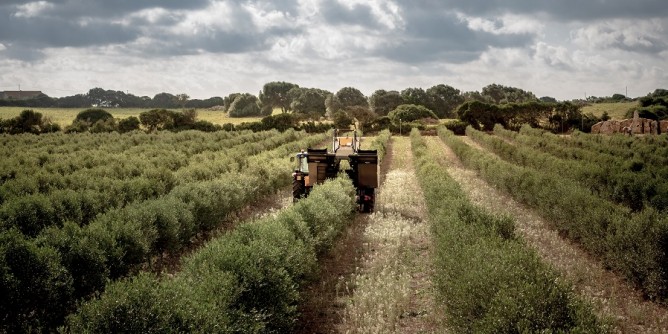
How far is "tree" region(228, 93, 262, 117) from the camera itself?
106625 millimetres

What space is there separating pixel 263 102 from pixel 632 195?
107m

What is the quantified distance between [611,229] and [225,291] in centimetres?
963

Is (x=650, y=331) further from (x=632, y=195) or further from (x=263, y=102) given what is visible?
(x=263, y=102)

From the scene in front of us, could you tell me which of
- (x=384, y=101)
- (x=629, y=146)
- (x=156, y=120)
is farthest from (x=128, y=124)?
(x=629, y=146)

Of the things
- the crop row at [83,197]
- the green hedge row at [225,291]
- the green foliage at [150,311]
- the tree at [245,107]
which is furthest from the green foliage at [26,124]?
the green foliage at [150,311]

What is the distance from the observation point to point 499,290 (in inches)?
274

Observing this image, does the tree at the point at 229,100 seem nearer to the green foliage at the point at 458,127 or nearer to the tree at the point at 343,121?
the tree at the point at 343,121

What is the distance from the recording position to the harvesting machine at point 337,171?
62.3ft

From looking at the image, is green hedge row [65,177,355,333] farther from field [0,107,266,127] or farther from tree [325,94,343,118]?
tree [325,94,343,118]

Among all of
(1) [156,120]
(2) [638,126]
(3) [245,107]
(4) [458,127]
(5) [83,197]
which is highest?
(3) [245,107]

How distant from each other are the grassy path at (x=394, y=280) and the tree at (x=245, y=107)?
3538 inches

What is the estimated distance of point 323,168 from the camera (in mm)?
19031

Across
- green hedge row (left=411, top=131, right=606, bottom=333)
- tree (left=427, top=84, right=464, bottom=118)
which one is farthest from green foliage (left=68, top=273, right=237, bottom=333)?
tree (left=427, top=84, right=464, bottom=118)

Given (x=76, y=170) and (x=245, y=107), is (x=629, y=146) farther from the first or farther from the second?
(x=245, y=107)
